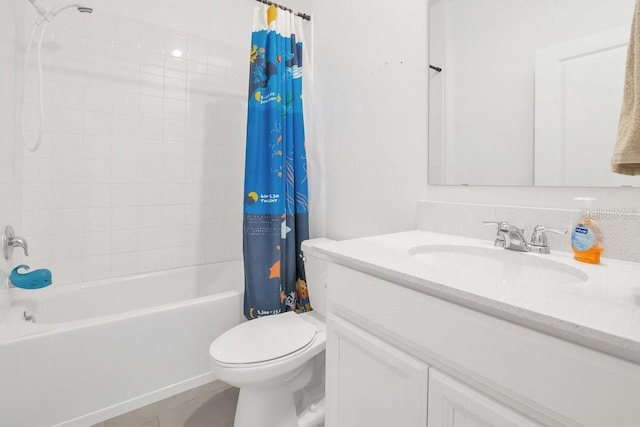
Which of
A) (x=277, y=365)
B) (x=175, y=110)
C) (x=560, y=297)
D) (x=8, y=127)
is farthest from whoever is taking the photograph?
(x=175, y=110)

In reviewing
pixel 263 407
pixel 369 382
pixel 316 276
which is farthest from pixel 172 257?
pixel 369 382

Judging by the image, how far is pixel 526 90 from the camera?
1018mm

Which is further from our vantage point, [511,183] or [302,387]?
[302,387]

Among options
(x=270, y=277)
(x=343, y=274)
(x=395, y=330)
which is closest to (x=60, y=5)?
(x=270, y=277)

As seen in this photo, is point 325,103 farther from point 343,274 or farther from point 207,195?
point 343,274

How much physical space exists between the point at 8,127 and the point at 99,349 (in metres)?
1.07

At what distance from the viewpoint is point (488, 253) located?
95 centimetres

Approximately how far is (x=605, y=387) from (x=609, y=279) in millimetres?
329

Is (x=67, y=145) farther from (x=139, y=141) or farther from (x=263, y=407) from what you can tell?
(x=263, y=407)

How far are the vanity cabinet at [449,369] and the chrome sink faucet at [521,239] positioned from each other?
45 cm

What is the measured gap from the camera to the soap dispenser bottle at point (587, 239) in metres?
0.78

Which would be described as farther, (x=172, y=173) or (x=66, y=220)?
(x=172, y=173)

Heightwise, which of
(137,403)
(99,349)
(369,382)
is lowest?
(137,403)

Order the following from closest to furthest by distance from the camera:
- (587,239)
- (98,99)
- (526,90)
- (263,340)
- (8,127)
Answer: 1. (587,239)
2. (526,90)
3. (263,340)
4. (8,127)
5. (98,99)
